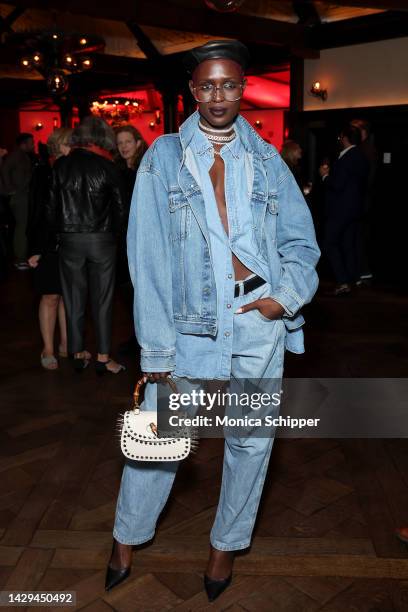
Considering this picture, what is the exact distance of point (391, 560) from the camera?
77.3 inches

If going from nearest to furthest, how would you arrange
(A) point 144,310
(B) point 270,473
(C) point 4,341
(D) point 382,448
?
(A) point 144,310 → (B) point 270,473 → (D) point 382,448 → (C) point 4,341

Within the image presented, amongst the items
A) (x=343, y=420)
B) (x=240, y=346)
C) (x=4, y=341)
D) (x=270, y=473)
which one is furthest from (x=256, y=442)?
(x=4, y=341)

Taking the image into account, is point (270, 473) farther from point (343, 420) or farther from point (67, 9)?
point (67, 9)

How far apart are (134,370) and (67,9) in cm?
517

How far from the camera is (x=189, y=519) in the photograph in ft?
7.18

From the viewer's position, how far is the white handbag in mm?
1567

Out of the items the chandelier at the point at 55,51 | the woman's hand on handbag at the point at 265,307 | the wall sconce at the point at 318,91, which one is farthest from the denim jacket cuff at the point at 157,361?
the wall sconce at the point at 318,91

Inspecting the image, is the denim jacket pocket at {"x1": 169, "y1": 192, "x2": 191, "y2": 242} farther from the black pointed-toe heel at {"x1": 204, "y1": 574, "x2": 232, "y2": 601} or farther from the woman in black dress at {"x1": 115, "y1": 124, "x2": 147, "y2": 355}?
the woman in black dress at {"x1": 115, "y1": 124, "x2": 147, "y2": 355}

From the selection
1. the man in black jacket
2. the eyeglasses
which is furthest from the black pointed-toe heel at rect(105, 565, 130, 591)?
the man in black jacket

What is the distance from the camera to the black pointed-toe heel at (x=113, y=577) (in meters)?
1.80

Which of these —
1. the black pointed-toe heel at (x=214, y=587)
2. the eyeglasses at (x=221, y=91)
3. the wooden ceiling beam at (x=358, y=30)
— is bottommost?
the black pointed-toe heel at (x=214, y=587)

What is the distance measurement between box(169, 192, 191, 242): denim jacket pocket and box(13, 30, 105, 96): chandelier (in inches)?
250

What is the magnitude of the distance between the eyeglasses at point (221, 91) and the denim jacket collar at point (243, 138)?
72 millimetres

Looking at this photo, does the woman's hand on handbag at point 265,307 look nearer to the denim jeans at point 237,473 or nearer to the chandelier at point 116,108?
the denim jeans at point 237,473
